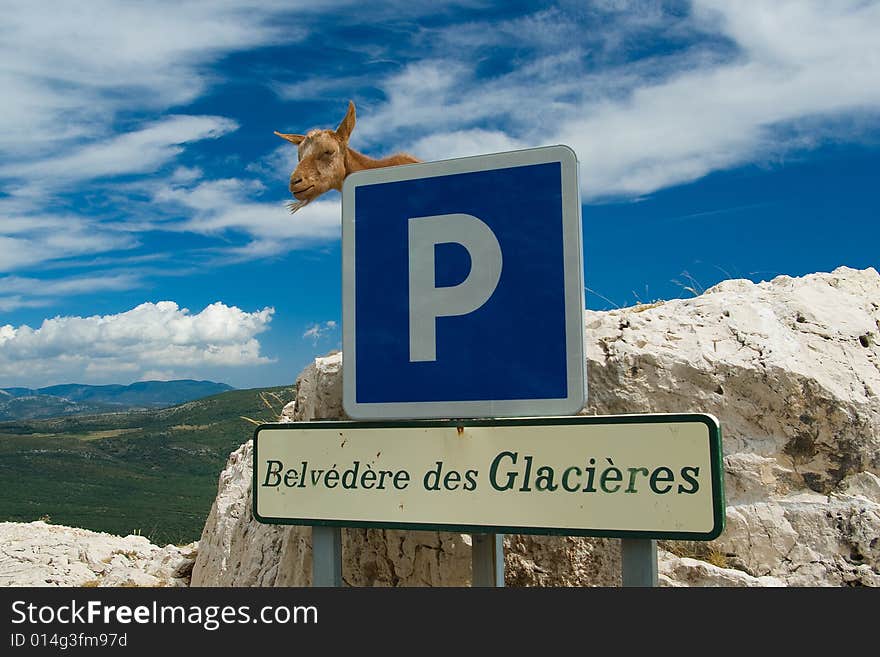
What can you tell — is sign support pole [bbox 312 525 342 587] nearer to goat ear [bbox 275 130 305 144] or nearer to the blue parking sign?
the blue parking sign

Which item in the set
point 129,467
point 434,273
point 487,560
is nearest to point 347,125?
point 434,273

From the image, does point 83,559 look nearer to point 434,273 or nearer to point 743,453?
point 434,273

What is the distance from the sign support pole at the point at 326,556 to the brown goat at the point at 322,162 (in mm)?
4633

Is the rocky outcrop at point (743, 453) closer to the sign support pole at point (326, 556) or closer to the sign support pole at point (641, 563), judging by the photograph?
the sign support pole at point (326, 556)

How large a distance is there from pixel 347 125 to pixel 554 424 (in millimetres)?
5260

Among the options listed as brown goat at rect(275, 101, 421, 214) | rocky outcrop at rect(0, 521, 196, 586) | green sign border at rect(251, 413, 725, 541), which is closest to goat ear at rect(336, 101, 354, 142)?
brown goat at rect(275, 101, 421, 214)

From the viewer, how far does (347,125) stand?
721 centimetres

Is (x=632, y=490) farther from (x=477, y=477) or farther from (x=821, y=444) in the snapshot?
(x=821, y=444)

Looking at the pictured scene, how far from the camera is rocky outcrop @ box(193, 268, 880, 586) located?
3762 mm

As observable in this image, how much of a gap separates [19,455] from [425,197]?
33293 mm

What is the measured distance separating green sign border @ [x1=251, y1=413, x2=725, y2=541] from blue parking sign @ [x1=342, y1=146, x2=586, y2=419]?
5 centimetres

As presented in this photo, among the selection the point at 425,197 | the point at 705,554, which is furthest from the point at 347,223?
the point at 705,554

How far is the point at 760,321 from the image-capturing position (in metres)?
4.41

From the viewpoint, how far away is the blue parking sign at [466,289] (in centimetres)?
274
